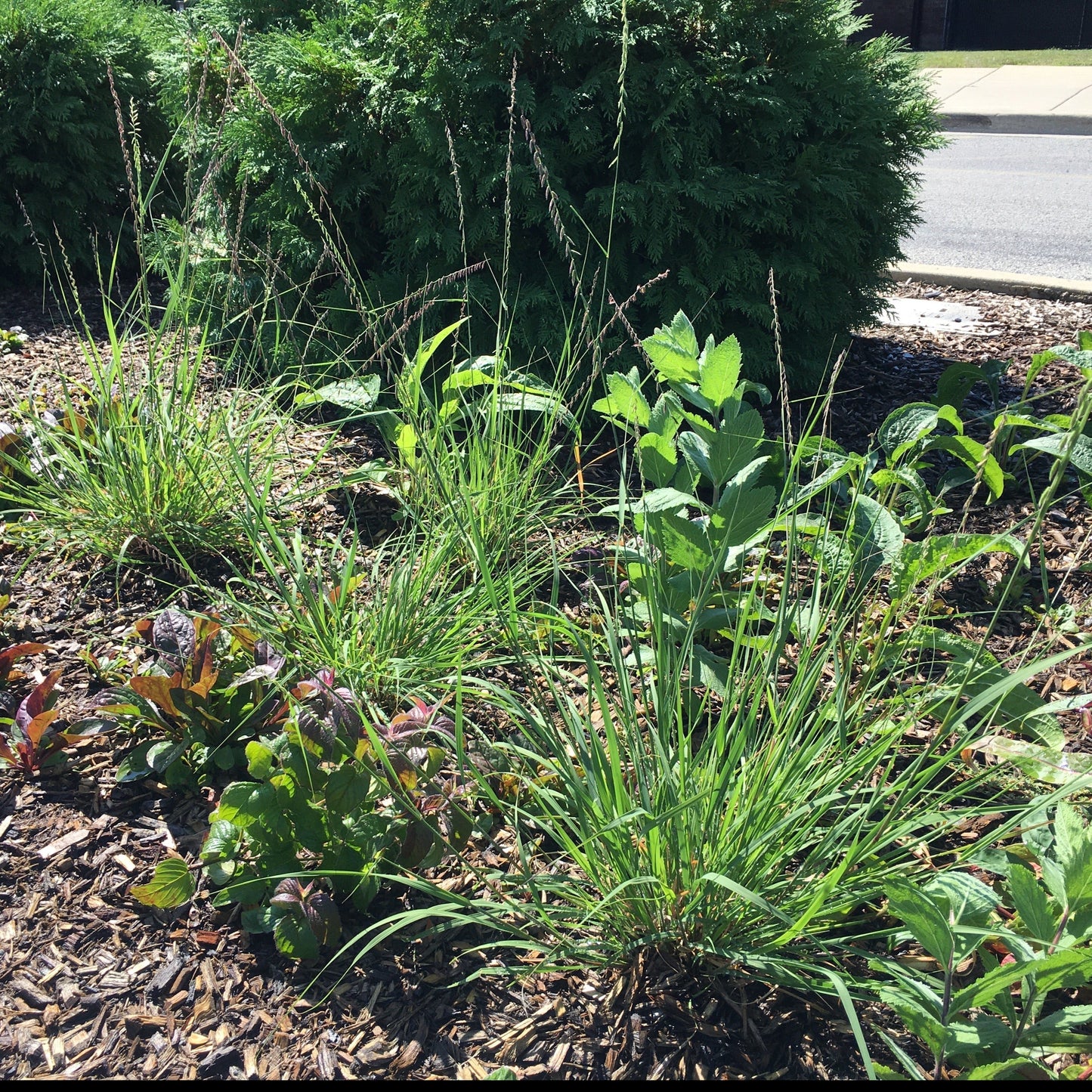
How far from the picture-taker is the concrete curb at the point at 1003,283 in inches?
205

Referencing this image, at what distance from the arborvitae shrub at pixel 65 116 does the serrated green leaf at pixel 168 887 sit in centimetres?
412

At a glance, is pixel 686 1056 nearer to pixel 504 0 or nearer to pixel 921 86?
pixel 504 0

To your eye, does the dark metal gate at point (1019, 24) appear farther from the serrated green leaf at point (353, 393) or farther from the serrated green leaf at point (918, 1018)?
the serrated green leaf at point (918, 1018)

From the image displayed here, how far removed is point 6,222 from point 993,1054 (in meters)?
5.87

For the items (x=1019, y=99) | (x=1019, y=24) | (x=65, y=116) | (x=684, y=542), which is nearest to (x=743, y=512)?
(x=684, y=542)

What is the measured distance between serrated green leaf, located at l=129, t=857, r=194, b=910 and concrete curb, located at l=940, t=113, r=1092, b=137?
12895 millimetres

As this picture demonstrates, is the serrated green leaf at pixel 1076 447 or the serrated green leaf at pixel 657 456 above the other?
the serrated green leaf at pixel 657 456

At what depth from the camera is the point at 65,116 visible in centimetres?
513

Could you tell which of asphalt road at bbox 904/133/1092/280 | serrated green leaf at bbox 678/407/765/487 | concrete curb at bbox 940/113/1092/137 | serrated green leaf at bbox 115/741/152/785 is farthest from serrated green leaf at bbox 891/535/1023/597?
concrete curb at bbox 940/113/1092/137

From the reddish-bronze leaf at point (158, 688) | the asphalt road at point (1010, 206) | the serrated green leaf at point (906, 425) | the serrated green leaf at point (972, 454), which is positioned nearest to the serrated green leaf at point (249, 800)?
the reddish-bronze leaf at point (158, 688)

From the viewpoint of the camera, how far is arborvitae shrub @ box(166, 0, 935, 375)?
10.9 ft

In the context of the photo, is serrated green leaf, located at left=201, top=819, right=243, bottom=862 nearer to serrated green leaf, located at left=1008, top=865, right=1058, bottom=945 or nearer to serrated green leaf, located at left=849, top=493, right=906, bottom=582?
serrated green leaf, located at left=1008, top=865, right=1058, bottom=945

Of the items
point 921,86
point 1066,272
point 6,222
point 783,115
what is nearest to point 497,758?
point 783,115

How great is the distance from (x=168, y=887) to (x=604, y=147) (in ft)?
9.08
